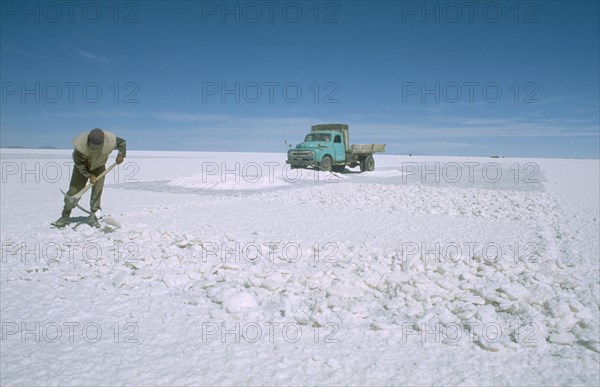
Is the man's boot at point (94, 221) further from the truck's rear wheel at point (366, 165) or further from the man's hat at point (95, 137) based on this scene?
the truck's rear wheel at point (366, 165)

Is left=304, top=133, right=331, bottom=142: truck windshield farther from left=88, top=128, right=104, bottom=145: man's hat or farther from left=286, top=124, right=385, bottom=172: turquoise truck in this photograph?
left=88, top=128, right=104, bottom=145: man's hat

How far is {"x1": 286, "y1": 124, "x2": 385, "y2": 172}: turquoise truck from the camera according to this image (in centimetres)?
2112

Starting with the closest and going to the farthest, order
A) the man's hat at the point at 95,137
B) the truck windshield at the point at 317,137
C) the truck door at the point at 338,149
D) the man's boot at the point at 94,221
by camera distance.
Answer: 1. the man's hat at the point at 95,137
2. the man's boot at the point at 94,221
3. the truck windshield at the point at 317,137
4. the truck door at the point at 338,149

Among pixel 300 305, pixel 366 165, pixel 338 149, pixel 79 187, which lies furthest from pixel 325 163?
pixel 300 305

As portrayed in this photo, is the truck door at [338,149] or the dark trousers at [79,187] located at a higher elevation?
the truck door at [338,149]

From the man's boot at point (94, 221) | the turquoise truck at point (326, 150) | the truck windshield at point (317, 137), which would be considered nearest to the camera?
the man's boot at point (94, 221)

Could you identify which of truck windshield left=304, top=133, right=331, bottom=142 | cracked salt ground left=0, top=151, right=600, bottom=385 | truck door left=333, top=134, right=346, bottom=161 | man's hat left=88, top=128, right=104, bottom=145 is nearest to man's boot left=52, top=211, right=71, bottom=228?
cracked salt ground left=0, top=151, right=600, bottom=385

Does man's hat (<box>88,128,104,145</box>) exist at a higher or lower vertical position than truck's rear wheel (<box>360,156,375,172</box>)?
lower

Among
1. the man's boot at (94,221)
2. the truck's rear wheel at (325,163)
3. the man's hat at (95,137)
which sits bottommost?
the man's boot at (94,221)

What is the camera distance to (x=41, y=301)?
3654mm

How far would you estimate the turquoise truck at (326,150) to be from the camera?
21.1m

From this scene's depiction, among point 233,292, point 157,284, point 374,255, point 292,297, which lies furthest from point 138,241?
point 374,255

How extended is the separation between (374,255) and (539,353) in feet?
7.94

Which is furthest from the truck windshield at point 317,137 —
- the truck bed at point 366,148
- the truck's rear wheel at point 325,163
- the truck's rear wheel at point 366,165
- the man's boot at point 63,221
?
the man's boot at point 63,221
